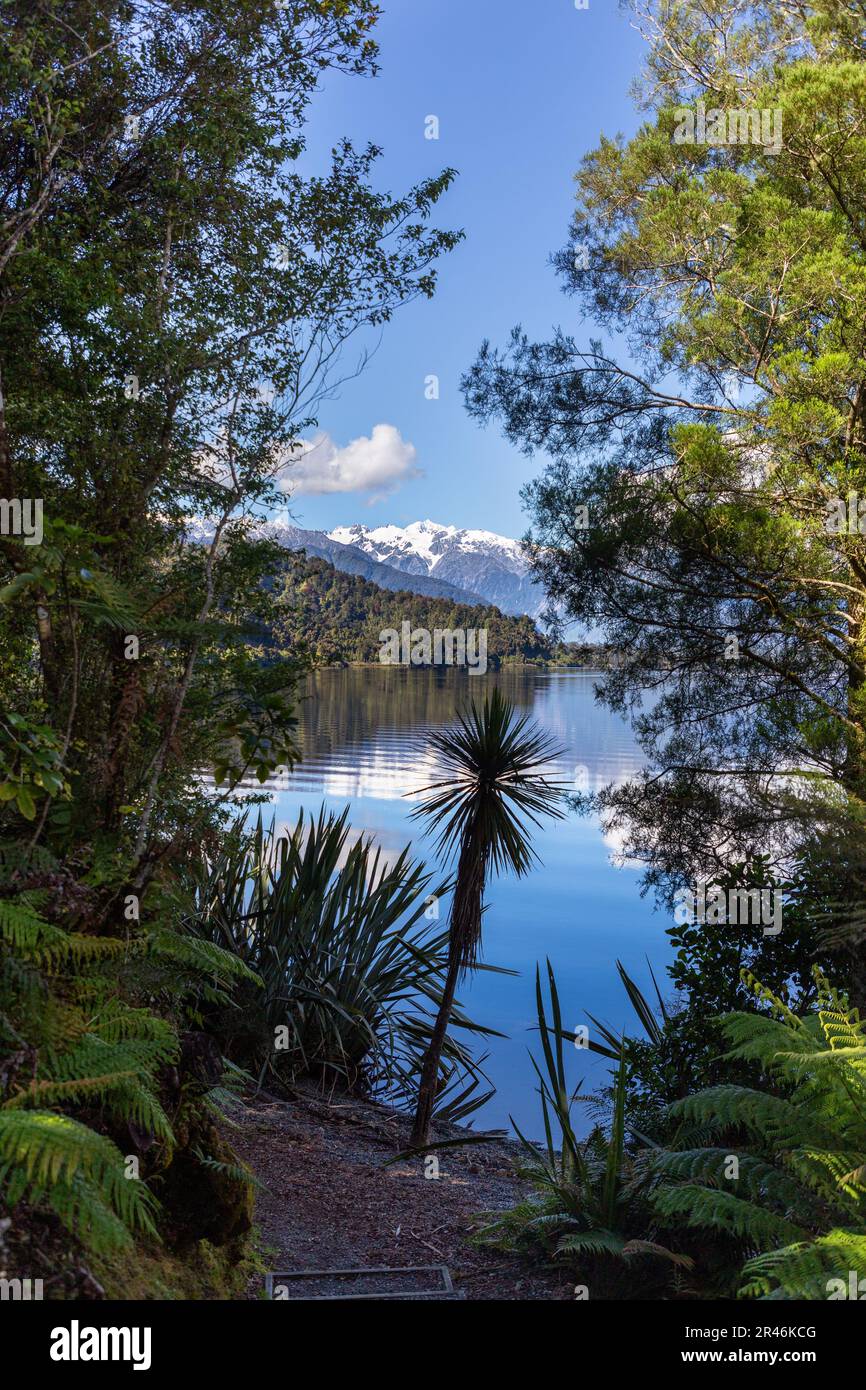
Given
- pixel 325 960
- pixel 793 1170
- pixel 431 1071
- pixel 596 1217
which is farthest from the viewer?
pixel 325 960

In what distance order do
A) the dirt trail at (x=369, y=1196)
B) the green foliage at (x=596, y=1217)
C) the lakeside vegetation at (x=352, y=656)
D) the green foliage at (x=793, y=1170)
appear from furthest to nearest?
the dirt trail at (x=369, y=1196) < the green foliage at (x=596, y=1217) < the lakeside vegetation at (x=352, y=656) < the green foliage at (x=793, y=1170)

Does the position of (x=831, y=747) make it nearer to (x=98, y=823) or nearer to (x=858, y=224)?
(x=858, y=224)

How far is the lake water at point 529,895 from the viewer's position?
12.4 metres

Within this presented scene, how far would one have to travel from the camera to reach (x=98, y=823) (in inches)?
157

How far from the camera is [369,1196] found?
5.12m

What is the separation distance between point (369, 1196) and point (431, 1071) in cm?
121

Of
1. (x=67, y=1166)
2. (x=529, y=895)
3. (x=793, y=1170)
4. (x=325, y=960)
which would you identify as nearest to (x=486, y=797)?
(x=325, y=960)

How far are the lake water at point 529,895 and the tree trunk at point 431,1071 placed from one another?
802mm

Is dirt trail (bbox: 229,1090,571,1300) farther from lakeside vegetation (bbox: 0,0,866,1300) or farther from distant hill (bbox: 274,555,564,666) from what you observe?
distant hill (bbox: 274,555,564,666)

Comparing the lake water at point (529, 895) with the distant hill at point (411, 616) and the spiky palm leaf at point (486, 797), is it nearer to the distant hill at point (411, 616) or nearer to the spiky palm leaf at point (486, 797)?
the spiky palm leaf at point (486, 797)

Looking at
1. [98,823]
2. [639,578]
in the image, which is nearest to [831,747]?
[639,578]

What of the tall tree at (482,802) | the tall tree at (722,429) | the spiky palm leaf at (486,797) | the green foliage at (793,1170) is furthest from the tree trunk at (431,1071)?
the green foliage at (793,1170)

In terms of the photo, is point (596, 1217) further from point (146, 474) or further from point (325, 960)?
point (146, 474)
